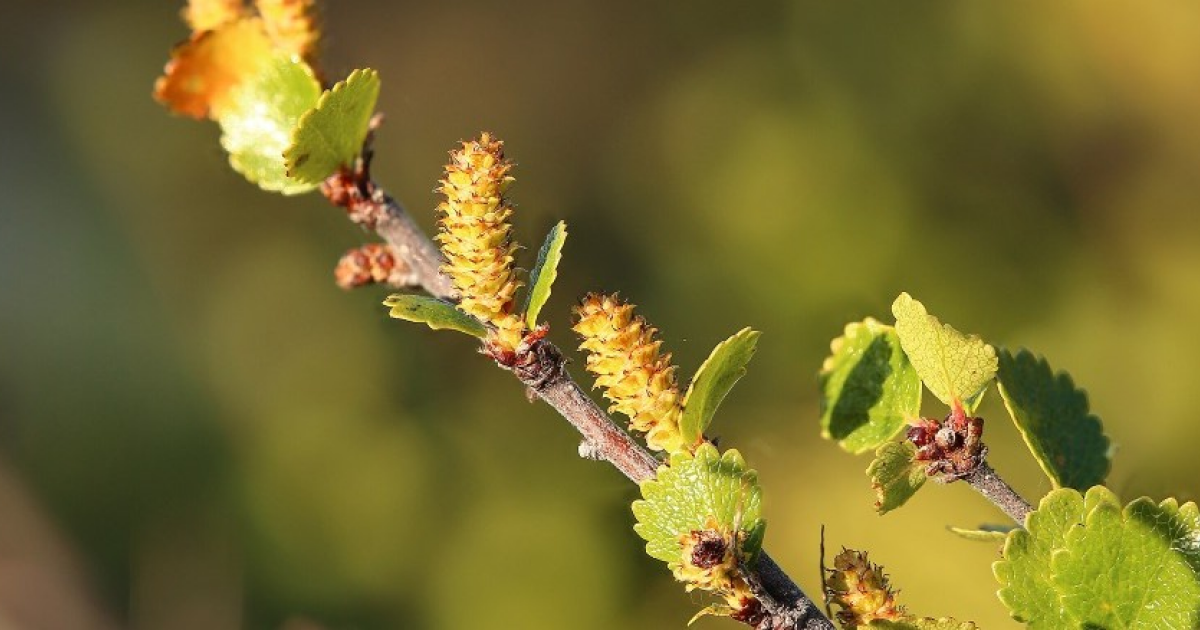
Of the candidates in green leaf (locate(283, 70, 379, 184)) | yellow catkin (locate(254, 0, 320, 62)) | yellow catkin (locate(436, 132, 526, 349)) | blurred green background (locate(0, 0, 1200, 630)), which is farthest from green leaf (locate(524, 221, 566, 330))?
blurred green background (locate(0, 0, 1200, 630))

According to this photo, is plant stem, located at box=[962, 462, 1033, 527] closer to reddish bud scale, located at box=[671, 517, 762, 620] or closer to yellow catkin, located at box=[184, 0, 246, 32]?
reddish bud scale, located at box=[671, 517, 762, 620]

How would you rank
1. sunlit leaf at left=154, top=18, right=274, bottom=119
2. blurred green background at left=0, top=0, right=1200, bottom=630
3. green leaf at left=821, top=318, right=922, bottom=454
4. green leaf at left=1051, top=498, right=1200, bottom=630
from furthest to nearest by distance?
blurred green background at left=0, top=0, right=1200, bottom=630, sunlit leaf at left=154, top=18, right=274, bottom=119, green leaf at left=821, top=318, right=922, bottom=454, green leaf at left=1051, top=498, right=1200, bottom=630

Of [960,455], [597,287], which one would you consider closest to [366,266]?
[960,455]

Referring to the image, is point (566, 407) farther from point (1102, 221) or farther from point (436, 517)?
point (1102, 221)

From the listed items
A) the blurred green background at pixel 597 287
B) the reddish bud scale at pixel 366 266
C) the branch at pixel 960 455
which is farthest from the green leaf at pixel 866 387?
the blurred green background at pixel 597 287

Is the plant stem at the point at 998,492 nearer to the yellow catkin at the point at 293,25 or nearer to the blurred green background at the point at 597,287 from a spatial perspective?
the yellow catkin at the point at 293,25

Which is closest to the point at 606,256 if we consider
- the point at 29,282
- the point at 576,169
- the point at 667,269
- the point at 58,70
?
the point at 667,269
